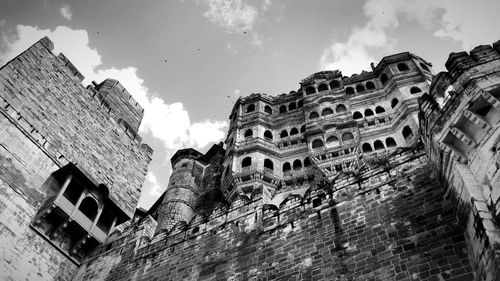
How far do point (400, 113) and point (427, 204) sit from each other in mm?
16621

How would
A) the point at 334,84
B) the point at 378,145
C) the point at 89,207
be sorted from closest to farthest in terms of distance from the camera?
the point at 89,207 → the point at 378,145 → the point at 334,84

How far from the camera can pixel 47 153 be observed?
13.9m

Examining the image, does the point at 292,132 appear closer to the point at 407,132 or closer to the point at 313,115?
the point at 313,115

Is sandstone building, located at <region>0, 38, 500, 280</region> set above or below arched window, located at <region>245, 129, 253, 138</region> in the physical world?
below

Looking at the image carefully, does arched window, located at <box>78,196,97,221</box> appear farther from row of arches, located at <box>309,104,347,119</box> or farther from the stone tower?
row of arches, located at <box>309,104,347,119</box>

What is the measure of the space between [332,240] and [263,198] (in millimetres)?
3015

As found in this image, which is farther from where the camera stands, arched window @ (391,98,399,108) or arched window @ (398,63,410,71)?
arched window @ (398,63,410,71)

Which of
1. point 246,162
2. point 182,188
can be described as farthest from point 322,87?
point 182,188

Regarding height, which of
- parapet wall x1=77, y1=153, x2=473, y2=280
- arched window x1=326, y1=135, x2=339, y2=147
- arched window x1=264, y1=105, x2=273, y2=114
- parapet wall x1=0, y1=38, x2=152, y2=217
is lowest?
parapet wall x1=77, y1=153, x2=473, y2=280

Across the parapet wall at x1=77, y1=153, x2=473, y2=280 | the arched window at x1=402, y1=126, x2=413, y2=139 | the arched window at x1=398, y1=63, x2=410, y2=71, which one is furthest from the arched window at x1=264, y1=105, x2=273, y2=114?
the parapet wall at x1=77, y1=153, x2=473, y2=280

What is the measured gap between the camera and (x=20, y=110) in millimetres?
13875

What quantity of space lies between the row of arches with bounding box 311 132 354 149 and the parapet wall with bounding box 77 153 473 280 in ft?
42.6

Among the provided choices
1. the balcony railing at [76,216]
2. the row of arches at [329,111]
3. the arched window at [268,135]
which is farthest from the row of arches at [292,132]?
the balcony railing at [76,216]

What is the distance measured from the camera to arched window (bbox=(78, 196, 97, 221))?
46.8 feet
